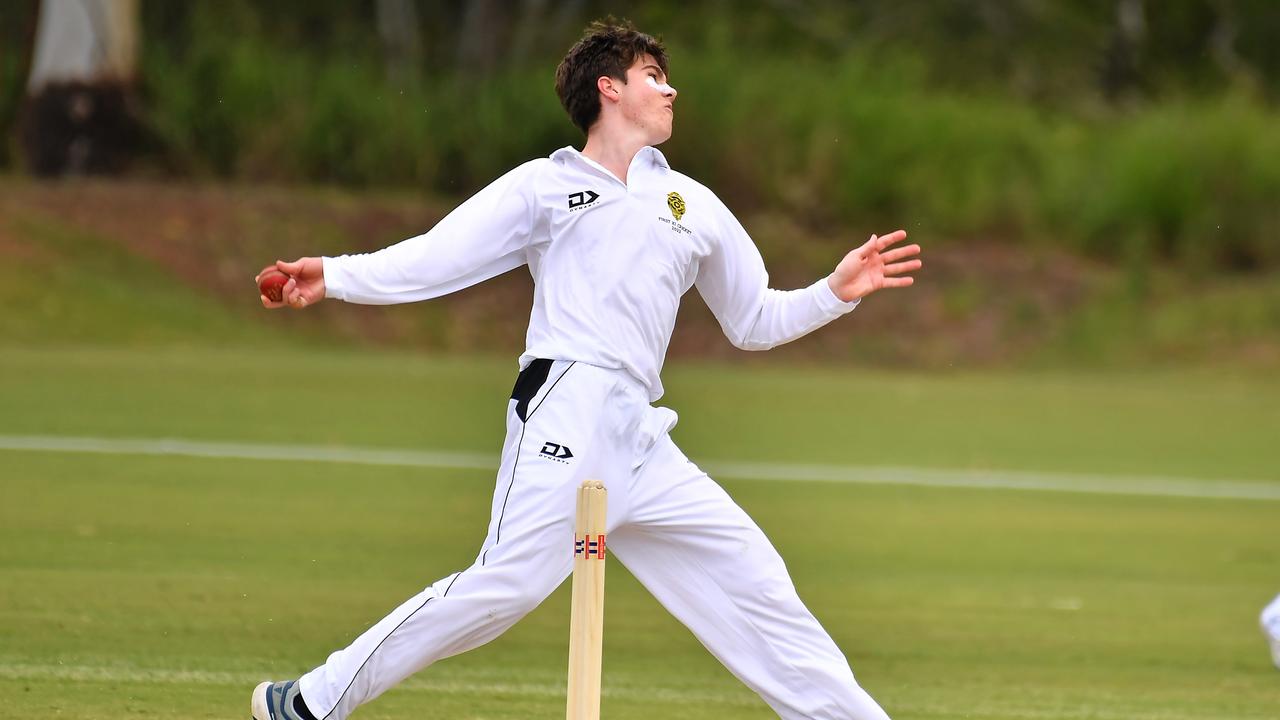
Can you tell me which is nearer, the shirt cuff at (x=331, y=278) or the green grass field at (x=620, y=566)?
the shirt cuff at (x=331, y=278)

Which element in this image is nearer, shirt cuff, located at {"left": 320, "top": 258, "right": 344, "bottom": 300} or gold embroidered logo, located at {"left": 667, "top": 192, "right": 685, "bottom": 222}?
shirt cuff, located at {"left": 320, "top": 258, "right": 344, "bottom": 300}

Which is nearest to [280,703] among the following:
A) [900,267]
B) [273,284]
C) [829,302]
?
[273,284]

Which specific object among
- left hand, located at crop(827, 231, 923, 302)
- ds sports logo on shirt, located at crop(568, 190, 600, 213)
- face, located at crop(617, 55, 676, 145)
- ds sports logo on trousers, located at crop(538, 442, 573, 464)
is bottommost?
ds sports logo on trousers, located at crop(538, 442, 573, 464)

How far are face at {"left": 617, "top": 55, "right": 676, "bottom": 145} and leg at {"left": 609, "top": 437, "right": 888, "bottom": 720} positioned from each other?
95 centimetres

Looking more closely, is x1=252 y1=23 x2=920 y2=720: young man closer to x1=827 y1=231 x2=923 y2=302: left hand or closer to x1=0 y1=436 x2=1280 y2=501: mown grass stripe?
x1=827 y1=231 x2=923 y2=302: left hand

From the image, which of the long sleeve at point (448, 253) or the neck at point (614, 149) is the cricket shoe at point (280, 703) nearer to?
the long sleeve at point (448, 253)

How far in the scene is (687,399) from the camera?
20391 millimetres

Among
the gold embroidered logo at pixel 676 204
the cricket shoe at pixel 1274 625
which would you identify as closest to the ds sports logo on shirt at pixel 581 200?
the gold embroidered logo at pixel 676 204

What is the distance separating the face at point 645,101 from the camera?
5.91m

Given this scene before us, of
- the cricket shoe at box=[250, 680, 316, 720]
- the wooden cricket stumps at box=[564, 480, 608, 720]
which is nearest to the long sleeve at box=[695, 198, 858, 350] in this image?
the wooden cricket stumps at box=[564, 480, 608, 720]

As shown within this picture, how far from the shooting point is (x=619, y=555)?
232 inches

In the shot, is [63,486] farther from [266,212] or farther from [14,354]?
[266,212]

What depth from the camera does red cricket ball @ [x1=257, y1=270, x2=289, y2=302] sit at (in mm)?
5633

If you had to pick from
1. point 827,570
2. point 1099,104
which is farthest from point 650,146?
point 1099,104
